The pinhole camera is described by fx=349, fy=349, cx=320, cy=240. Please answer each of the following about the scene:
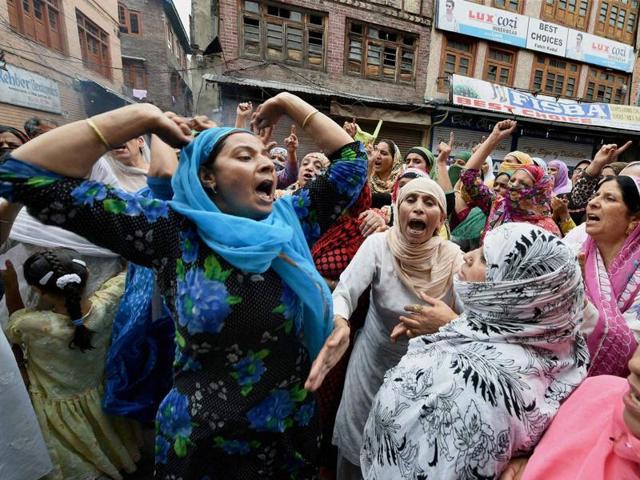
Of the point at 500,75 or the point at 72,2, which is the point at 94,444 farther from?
the point at 500,75

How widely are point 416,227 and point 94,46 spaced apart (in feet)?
10.2

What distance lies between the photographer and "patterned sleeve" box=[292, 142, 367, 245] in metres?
1.38

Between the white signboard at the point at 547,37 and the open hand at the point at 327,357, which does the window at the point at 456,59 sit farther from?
the open hand at the point at 327,357

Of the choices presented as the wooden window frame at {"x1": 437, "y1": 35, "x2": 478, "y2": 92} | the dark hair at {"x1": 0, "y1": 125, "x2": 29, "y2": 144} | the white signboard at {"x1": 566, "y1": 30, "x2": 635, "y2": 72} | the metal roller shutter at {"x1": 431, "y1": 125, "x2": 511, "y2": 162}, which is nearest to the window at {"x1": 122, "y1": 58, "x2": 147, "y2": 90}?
the dark hair at {"x1": 0, "y1": 125, "x2": 29, "y2": 144}

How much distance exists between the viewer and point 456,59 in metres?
11.9

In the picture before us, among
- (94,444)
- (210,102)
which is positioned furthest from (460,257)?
(210,102)

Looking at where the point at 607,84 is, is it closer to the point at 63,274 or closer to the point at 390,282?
the point at 390,282

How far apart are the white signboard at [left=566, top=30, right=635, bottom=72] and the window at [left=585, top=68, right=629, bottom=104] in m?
0.30

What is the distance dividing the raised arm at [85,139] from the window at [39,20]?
2100 mm

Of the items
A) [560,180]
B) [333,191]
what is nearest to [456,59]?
[560,180]

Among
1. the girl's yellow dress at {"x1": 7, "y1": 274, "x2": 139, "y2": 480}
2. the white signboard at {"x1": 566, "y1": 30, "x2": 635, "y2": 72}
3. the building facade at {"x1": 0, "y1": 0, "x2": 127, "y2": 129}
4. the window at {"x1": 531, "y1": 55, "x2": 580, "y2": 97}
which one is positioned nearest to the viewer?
the girl's yellow dress at {"x1": 7, "y1": 274, "x2": 139, "y2": 480}

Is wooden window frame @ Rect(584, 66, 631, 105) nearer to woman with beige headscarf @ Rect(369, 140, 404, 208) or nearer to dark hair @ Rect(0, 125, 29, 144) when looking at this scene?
woman with beige headscarf @ Rect(369, 140, 404, 208)

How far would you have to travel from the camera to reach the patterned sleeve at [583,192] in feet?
12.9

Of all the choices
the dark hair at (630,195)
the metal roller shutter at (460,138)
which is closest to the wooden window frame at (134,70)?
the dark hair at (630,195)
